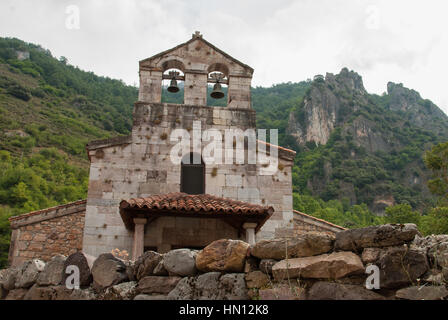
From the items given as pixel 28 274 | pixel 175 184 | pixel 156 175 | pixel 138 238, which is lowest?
pixel 28 274

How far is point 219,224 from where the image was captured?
10.4 m

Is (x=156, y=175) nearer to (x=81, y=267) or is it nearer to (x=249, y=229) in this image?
(x=249, y=229)

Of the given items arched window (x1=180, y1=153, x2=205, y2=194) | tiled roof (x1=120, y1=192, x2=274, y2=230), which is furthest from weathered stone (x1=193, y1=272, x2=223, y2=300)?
arched window (x1=180, y1=153, x2=205, y2=194)

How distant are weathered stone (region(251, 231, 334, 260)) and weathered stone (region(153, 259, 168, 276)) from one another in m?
1.01

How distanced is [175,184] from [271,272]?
7.03 m

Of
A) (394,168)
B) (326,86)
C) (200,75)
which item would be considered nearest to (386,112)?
(326,86)

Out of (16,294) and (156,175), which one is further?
(156,175)

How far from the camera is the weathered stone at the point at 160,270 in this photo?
4.70 metres

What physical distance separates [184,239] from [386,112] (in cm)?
9383

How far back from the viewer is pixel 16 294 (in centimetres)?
480

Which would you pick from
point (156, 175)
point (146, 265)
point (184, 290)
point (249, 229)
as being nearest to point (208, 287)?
point (184, 290)

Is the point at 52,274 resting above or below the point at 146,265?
below

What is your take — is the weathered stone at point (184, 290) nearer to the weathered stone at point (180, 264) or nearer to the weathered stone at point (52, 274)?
the weathered stone at point (180, 264)
